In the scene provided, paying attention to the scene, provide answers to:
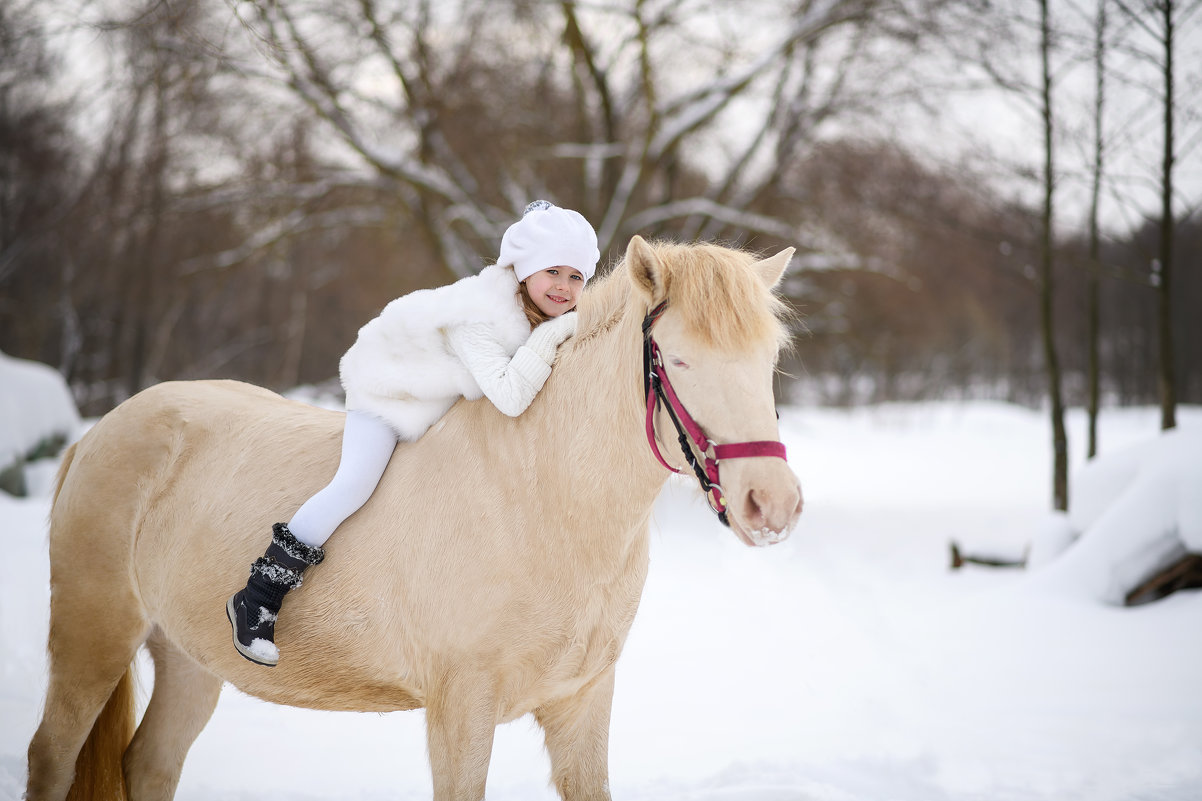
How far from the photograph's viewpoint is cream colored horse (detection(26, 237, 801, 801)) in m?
1.81

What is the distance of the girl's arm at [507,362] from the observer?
6.64 ft

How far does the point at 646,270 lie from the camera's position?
6.07 feet

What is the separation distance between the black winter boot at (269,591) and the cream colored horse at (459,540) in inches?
2.6

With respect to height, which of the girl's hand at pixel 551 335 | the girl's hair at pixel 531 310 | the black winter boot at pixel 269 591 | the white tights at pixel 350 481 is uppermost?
the girl's hair at pixel 531 310

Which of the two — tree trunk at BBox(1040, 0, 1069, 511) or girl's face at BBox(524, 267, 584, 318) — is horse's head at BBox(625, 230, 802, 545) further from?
tree trunk at BBox(1040, 0, 1069, 511)

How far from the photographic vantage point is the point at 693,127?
8.16 meters

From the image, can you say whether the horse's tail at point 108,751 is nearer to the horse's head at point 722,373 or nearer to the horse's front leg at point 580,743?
the horse's front leg at point 580,743

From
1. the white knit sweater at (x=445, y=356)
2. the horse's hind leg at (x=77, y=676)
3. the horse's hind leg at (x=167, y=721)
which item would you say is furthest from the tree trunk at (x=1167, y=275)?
the horse's hind leg at (x=77, y=676)

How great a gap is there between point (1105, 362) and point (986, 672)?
37.3 metres

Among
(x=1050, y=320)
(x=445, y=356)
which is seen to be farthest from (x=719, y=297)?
(x=1050, y=320)

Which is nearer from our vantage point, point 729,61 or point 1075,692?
point 1075,692

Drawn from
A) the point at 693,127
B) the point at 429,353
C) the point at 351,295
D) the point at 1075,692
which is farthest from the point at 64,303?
the point at 1075,692

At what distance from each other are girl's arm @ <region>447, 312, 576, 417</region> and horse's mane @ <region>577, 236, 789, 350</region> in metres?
→ 0.32

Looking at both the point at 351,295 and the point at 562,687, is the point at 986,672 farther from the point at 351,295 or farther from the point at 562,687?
the point at 351,295
